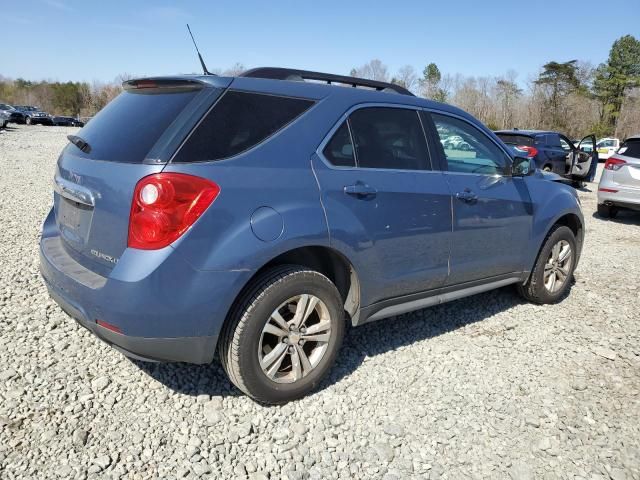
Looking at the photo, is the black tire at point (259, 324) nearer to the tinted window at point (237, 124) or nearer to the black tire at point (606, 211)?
the tinted window at point (237, 124)

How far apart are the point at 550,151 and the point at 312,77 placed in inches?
435

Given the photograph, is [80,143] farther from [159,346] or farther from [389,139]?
[389,139]

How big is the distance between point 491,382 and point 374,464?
122cm

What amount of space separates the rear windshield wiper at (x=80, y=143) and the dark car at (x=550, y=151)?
1120cm

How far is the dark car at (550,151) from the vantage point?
1247cm

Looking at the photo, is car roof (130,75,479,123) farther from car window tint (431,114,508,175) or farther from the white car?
the white car

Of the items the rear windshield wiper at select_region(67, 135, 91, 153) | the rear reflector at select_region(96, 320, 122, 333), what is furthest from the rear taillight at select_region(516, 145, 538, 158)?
the rear reflector at select_region(96, 320, 122, 333)

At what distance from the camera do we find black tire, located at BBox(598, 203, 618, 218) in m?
9.96

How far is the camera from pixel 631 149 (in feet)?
29.9

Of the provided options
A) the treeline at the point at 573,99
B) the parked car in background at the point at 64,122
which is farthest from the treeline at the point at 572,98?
the parked car in background at the point at 64,122

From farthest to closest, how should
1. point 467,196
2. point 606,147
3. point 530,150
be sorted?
1. point 606,147
2. point 530,150
3. point 467,196

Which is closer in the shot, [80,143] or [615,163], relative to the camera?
[80,143]

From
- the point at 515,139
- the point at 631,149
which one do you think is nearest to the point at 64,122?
the point at 515,139

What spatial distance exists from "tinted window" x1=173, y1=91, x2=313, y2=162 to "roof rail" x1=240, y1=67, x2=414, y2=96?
29 cm
